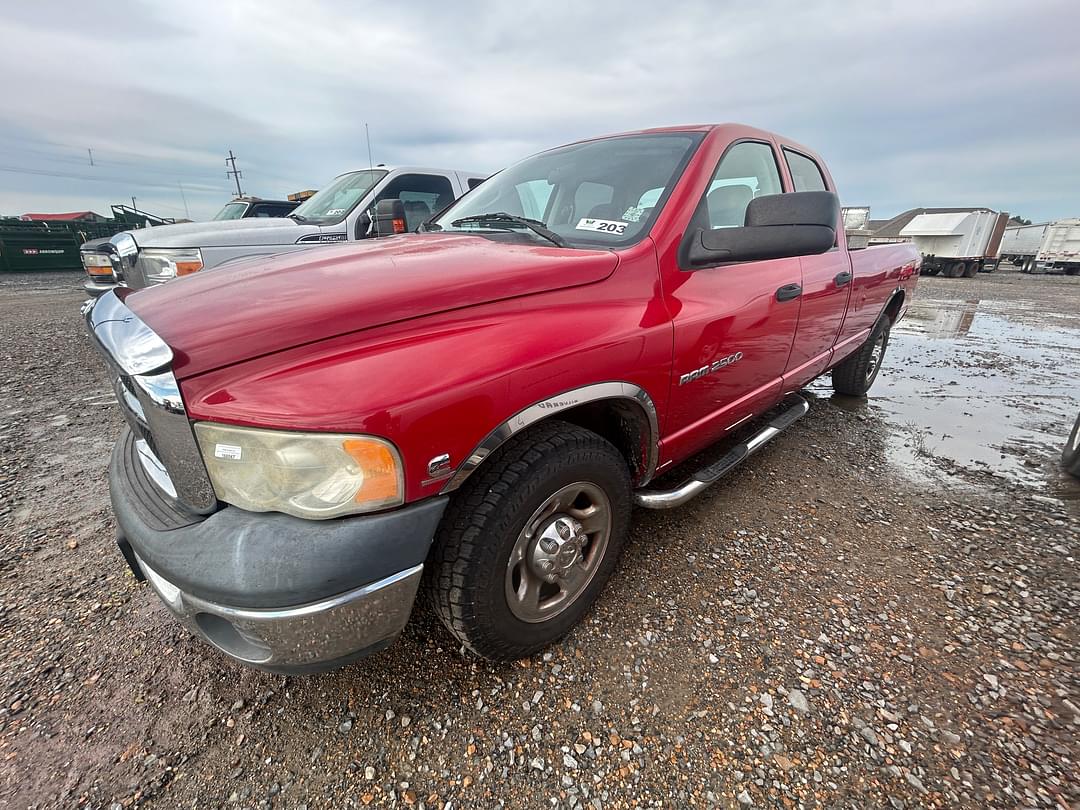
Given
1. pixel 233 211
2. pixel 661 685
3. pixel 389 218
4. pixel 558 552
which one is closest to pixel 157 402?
pixel 558 552

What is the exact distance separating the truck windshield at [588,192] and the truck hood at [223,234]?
2614 millimetres

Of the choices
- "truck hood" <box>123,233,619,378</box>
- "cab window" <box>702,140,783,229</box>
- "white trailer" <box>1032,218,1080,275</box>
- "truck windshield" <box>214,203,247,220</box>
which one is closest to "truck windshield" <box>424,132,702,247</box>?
"cab window" <box>702,140,783,229</box>

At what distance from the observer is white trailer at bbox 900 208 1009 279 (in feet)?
65.0

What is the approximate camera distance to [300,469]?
114cm

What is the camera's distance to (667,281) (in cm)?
179

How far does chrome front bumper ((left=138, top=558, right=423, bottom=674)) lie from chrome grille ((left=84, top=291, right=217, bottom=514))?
9.7 inches

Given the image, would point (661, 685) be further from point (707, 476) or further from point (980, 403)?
point (980, 403)

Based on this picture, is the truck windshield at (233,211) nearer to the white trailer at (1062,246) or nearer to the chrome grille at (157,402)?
the chrome grille at (157,402)

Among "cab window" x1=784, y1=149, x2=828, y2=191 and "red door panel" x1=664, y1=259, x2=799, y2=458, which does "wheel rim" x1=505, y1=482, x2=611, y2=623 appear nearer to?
"red door panel" x1=664, y1=259, x2=799, y2=458

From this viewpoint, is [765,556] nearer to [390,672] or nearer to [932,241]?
Result: [390,672]

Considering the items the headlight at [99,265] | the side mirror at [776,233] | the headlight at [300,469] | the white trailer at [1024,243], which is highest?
the side mirror at [776,233]

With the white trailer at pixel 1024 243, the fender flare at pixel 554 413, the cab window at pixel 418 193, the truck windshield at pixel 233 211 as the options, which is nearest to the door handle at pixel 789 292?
the fender flare at pixel 554 413

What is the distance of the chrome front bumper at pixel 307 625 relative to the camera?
3.78 ft

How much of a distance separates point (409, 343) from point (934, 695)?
1.96 metres
